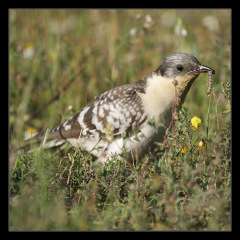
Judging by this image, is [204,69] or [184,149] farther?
[204,69]

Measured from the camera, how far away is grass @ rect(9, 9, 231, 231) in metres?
2.89

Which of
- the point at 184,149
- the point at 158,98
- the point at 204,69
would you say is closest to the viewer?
the point at 184,149

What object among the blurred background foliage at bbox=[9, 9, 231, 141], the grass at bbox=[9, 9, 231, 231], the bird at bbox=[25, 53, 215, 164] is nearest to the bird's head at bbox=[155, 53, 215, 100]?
the bird at bbox=[25, 53, 215, 164]

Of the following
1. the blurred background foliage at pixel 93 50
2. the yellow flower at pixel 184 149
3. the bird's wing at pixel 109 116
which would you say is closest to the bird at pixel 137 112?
the bird's wing at pixel 109 116

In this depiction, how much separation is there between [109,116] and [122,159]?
2.75ft

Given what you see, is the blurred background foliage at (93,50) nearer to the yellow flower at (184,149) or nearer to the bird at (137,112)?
the bird at (137,112)

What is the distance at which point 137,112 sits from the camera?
388cm

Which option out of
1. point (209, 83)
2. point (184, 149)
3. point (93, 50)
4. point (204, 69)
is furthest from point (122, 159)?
point (93, 50)

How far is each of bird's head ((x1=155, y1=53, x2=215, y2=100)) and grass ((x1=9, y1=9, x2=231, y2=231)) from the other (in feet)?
0.69

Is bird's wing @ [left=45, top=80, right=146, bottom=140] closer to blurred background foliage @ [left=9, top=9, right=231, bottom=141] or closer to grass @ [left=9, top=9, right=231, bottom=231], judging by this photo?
grass @ [left=9, top=9, right=231, bottom=231]

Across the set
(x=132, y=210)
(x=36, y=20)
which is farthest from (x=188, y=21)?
(x=132, y=210)

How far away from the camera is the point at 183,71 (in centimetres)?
385

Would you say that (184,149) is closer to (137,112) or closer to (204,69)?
(137,112)

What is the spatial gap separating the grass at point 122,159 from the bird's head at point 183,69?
0.21m
